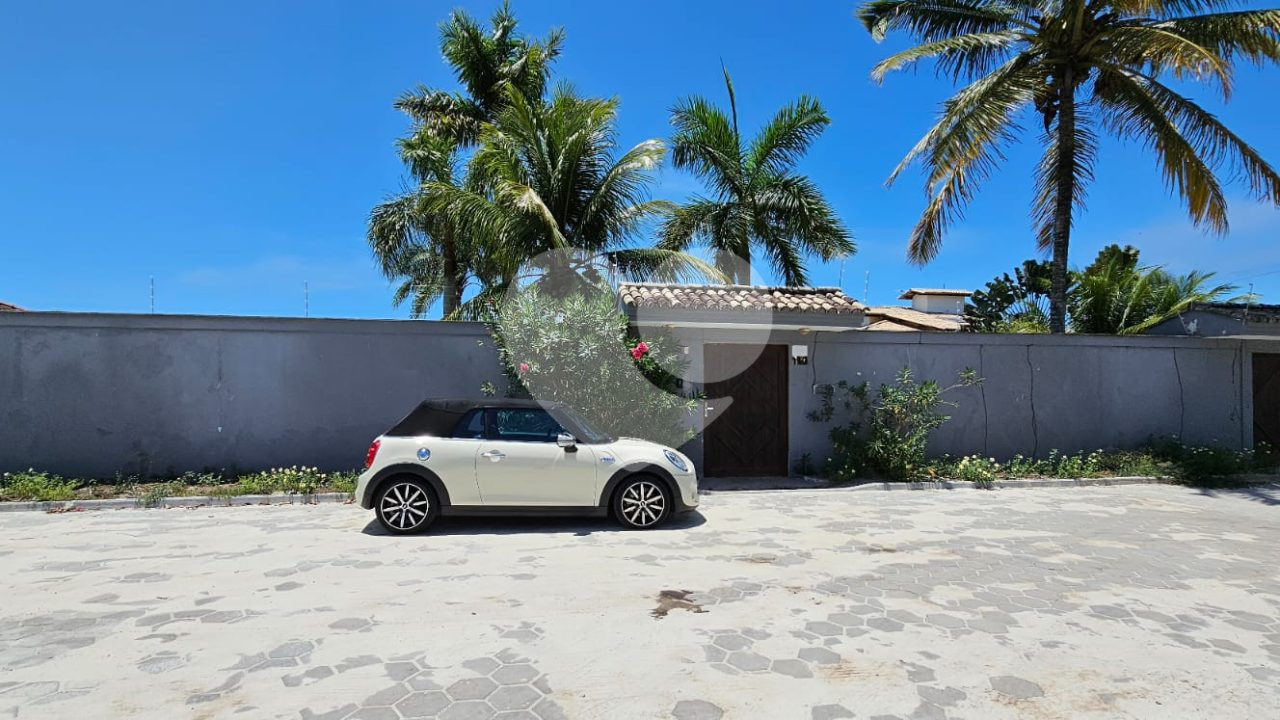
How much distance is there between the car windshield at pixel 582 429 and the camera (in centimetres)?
744

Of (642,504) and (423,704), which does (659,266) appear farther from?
(423,704)

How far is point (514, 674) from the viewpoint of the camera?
3812 mm

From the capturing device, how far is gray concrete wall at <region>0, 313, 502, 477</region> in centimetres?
981

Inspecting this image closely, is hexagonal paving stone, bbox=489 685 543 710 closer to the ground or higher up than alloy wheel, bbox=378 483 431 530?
closer to the ground

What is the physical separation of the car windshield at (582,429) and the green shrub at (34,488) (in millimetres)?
6760

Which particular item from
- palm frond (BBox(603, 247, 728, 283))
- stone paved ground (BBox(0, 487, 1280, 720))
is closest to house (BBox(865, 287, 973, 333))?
palm frond (BBox(603, 247, 728, 283))

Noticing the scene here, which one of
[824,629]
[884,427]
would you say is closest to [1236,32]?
[884,427]

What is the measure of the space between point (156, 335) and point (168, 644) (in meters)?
7.64

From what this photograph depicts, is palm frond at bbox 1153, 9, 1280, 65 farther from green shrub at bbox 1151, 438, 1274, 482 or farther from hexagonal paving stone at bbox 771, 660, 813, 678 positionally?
hexagonal paving stone at bbox 771, 660, 813, 678

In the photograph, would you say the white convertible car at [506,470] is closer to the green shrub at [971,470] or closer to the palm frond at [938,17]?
the green shrub at [971,470]

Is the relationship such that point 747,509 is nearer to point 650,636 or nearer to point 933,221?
point 650,636

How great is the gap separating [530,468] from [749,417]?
17.6 feet

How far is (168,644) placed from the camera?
4.22 metres

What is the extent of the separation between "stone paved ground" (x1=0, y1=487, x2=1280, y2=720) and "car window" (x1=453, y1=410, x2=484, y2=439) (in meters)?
1.07
